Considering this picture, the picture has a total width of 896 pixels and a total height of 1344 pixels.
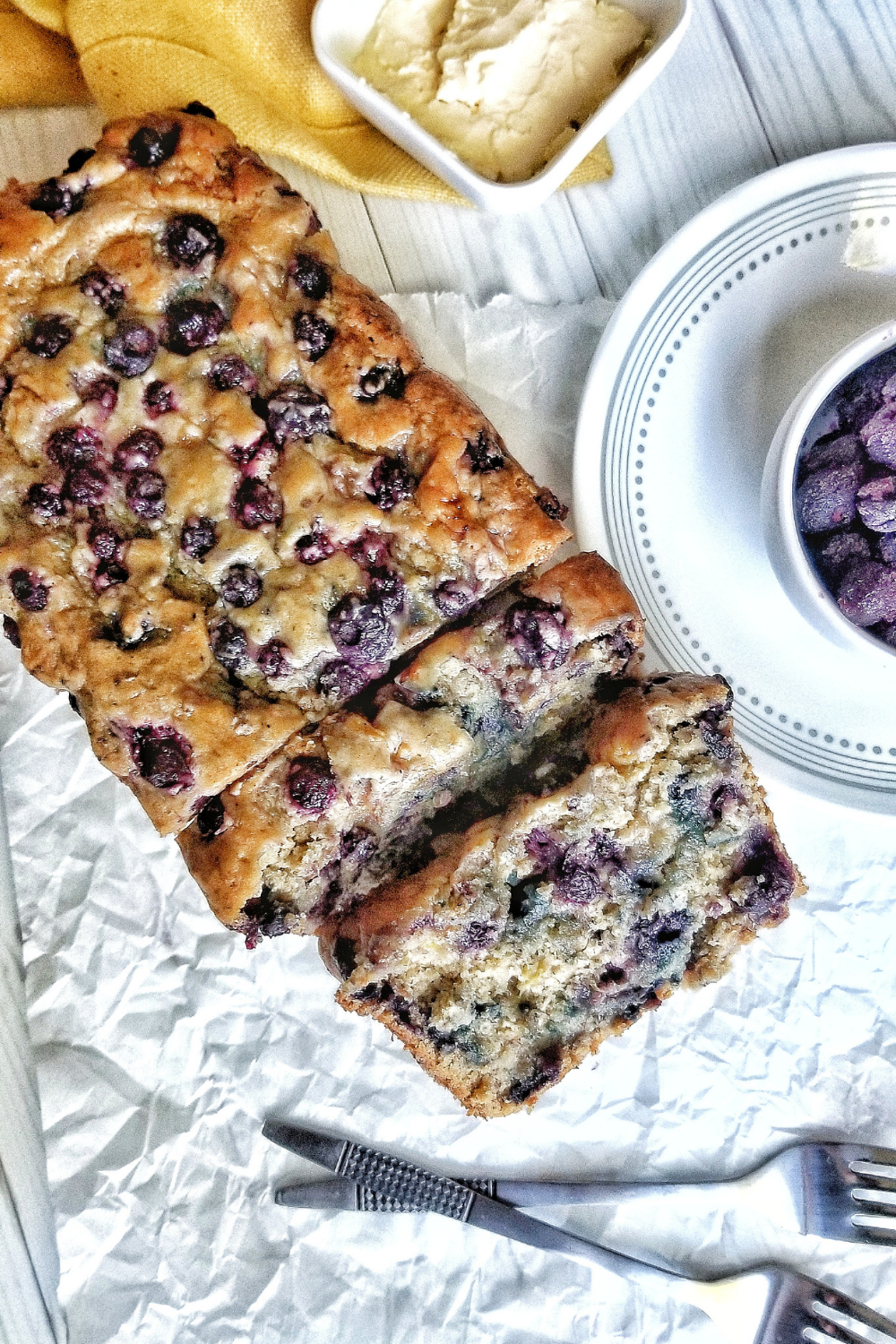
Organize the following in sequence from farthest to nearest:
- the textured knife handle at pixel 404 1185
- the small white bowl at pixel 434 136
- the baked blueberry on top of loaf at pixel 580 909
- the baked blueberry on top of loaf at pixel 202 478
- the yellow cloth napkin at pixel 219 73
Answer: the textured knife handle at pixel 404 1185 → the yellow cloth napkin at pixel 219 73 → the small white bowl at pixel 434 136 → the baked blueberry on top of loaf at pixel 580 909 → the baked blueberry on top of loaf at pixel 202 478

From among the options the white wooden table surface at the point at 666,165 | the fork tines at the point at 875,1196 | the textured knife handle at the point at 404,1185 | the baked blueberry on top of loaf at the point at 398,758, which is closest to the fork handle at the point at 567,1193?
the textured knife handle at the point at 404,1185

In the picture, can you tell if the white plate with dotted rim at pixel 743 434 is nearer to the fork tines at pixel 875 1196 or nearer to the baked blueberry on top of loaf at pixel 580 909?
the baked blueberry on top of loaf at pixel 580 909

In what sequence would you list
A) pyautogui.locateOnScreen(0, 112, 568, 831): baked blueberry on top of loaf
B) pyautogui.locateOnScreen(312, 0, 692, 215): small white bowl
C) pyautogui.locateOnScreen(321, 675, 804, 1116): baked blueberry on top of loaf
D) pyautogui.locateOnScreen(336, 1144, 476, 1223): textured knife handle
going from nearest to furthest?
pyautogui.locateOnScreen(0, 112, 568, 831): baked blueberry on top of loaf → pyautogui.locateOnScreen(321, 675, 804, 1116): baked blueberry on top of loaf → pyautogui.locateOnScreen(312, 0, 692, 215): small white bowl → pyautogui.locateOnScreen(336, 1144, 476, 1223): textured knife handle

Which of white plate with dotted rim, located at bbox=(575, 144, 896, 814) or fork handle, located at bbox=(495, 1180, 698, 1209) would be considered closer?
white plate with dotted rim, located at bbox=(575, 144, 896, 814)

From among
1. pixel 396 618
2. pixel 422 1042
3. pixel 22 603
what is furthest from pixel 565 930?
pixel 22 603

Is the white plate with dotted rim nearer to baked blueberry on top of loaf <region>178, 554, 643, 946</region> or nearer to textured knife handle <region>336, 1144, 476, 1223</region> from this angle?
baked blueberry on top of loaf <region>178, 554, 643, 946</region>

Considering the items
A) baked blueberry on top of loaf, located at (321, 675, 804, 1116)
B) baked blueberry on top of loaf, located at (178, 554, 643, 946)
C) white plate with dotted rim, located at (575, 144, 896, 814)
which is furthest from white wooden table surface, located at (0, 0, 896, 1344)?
baked blueberry on top of loaf, located at (321, 675, 804, 1116)
